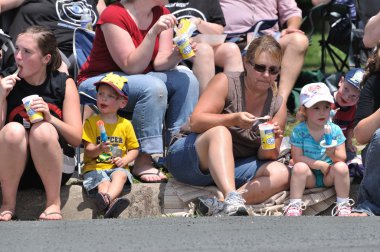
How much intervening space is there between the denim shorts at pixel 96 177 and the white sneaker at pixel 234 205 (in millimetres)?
861

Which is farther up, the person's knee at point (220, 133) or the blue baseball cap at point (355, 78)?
the blue baseball cap at point (355, 78)

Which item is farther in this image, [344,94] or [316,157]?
[344,94]

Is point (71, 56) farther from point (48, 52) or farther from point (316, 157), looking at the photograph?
point (316, 157)

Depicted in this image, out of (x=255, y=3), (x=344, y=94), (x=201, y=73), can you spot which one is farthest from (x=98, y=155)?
(x=255, y=3)

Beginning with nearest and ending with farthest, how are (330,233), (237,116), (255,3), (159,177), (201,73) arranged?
1. (330,233)
2. (237,116)
3. (159,177)
4. (201,73)
5. (255,3)

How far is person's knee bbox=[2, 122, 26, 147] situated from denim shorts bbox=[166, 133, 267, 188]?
106cm

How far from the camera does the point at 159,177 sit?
668 cm

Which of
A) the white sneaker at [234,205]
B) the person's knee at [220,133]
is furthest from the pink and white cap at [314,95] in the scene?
the white sneaker at [234,205]

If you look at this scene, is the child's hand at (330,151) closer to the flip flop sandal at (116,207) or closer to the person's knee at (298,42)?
the flip flop sandal at (116,207)

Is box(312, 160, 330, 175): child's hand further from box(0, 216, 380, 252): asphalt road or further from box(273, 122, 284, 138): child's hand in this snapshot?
box(0, 216, 380, 252): asphalt road

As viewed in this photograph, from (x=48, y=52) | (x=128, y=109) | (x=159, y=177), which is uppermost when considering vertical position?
(x=48, y=52)

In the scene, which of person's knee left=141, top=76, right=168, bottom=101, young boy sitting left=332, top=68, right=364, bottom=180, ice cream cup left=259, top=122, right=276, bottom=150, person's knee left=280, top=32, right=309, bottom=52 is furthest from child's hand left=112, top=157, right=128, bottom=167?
person's knee left=280, top=32, right=309, bottom=52

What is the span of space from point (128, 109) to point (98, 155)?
0.48m

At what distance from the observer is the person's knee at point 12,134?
5906 millimetres
